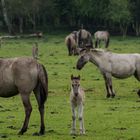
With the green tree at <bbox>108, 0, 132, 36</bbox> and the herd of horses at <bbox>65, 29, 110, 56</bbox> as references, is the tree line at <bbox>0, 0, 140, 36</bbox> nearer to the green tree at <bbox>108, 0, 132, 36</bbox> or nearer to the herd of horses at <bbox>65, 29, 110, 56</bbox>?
the green tree at <bbox>108, 0, 132, 36</bbox>

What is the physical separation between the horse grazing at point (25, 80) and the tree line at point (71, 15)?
56.5 metres

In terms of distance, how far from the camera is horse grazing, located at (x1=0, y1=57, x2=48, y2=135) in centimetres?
1491

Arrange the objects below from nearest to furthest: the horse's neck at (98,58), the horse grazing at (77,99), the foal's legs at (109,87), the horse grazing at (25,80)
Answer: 1. the horse grazing at (77,99)
2. the horse grazing at (25,80)
3. the foal's legs at (109,87)
4. the horse's neck at (98,58)

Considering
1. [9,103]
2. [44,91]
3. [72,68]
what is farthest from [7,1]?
[44,91]

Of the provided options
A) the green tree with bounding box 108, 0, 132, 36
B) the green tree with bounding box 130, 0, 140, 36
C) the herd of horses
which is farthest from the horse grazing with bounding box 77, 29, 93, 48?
the green tree with bounding box 130, 0, 140, 36

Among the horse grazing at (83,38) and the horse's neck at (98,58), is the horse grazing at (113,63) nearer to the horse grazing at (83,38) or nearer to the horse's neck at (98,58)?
the horse's neck at (98,58)

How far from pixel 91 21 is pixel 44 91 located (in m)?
72.0

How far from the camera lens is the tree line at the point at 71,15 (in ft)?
242

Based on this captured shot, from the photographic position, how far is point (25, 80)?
14.9 metres

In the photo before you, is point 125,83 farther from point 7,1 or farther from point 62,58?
point 7,1

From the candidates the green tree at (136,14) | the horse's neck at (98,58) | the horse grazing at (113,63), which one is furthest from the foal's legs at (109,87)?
the green tree at (136,14)

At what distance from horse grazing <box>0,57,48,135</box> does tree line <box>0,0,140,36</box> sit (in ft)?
185

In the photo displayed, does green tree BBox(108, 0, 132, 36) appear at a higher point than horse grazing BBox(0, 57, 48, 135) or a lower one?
lower

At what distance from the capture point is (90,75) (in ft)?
96.8
